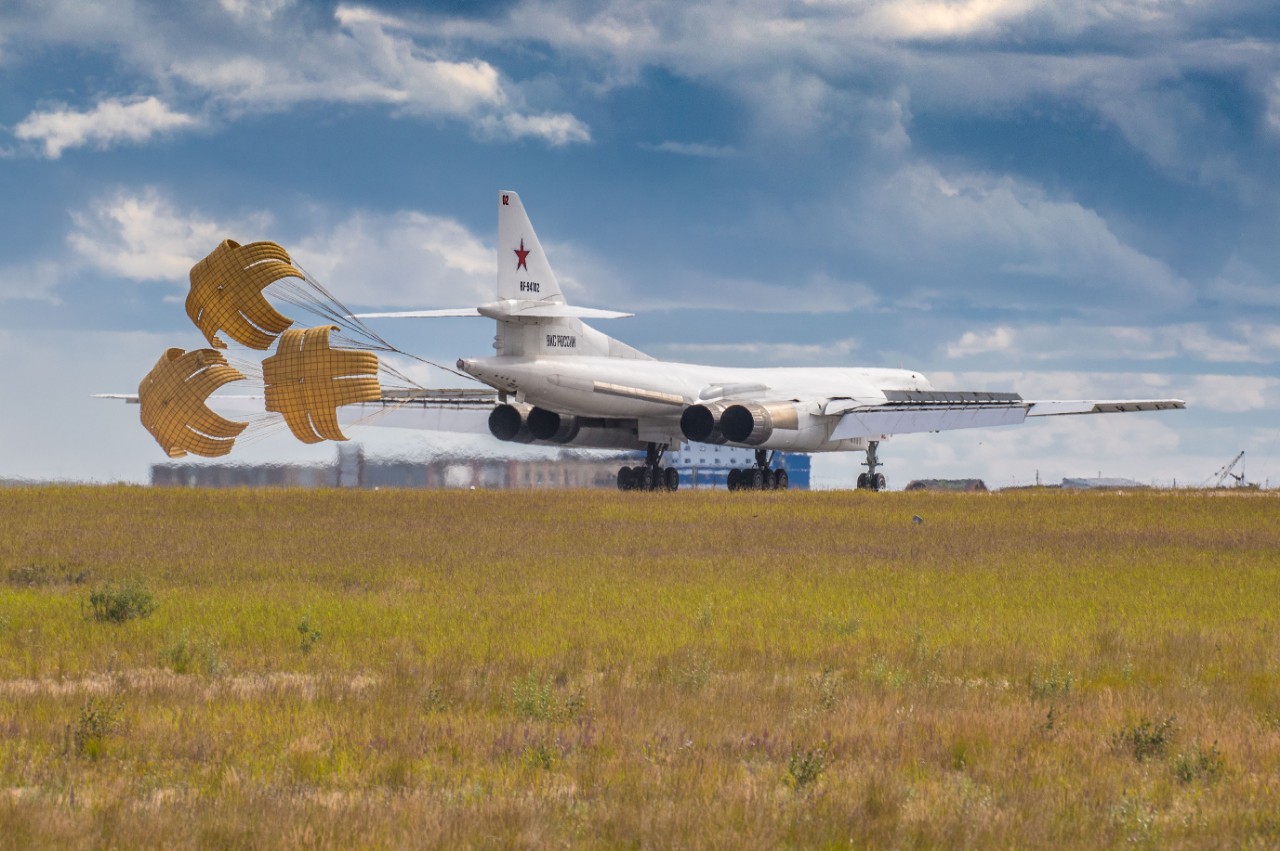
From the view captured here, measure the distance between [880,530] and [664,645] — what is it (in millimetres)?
16302

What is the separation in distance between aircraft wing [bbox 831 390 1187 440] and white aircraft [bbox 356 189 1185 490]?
40 mm

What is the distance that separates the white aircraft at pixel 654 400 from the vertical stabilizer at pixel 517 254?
3 centimetres

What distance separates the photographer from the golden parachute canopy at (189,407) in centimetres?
1592

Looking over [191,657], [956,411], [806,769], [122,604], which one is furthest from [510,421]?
[806,769]

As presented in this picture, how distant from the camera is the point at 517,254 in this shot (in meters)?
36.0

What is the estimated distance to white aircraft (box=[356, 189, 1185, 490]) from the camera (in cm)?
3603

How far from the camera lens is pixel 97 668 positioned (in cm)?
1197

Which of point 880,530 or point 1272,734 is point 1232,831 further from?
point 880,530

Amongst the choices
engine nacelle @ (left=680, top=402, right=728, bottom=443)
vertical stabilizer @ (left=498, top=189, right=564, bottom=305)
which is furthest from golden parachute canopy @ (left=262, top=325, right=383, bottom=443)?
engine nacelle @ (left=680, top=402, right=728, bottom=443)

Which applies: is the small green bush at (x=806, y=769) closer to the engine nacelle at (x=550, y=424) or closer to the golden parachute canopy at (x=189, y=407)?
the golden parachute canopy at (x=189, y=407)

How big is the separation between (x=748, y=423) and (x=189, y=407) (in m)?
27.1

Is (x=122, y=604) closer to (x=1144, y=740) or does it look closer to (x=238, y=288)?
(x=238, y=288)

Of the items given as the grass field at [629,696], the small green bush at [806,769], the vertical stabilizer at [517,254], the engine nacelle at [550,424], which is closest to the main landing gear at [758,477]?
the engine nacelle at [550,424]

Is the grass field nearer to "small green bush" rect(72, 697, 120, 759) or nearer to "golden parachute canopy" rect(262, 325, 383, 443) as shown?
"small green bush" rect(72, 697, 120, 759)
